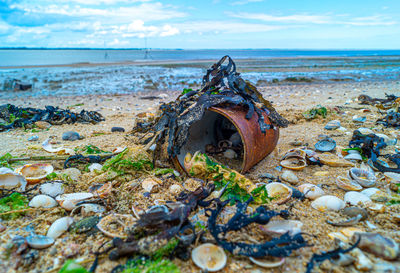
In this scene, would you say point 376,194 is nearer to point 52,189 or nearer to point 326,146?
point 326,146

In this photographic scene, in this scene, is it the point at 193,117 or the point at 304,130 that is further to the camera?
the point at 304,130

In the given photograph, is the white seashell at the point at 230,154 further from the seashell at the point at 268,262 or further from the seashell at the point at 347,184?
the seashell at the point at 268,262

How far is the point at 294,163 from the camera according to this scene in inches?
119

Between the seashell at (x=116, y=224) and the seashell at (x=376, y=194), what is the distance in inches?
79.3

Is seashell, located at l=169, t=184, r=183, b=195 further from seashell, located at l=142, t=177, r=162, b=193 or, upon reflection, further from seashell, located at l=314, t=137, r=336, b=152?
seashell, located at l=314, t=137, r=336, b=152

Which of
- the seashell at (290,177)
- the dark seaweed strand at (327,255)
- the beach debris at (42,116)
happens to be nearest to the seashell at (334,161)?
the seashell at (290,177)

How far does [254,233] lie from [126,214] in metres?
1.02

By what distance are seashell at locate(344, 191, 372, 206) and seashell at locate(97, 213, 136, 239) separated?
180 cm

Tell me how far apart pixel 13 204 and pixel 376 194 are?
3.09m

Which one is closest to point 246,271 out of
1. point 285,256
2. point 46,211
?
point 285,256

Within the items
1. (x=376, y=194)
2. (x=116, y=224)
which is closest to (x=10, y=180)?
(x=116, y=224)

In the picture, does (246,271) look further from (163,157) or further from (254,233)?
(163,157)

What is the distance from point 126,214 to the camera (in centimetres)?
209

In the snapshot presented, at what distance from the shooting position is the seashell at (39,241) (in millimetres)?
1698
